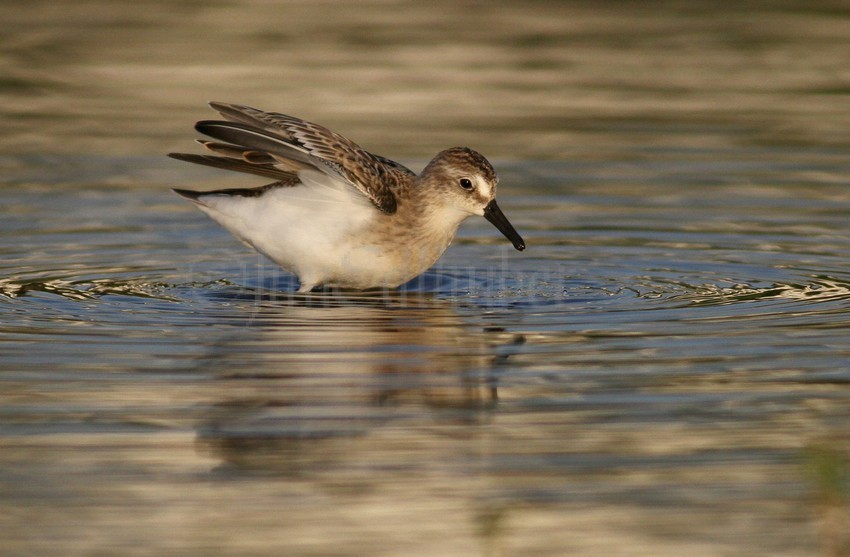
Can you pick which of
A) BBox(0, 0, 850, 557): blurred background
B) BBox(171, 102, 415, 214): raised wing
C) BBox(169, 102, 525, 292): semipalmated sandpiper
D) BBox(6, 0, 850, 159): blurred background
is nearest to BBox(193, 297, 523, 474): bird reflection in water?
BBox(0, 0, 850, 557): blurred background

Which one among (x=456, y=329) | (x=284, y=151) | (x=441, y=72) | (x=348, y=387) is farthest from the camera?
(x=441, y=72)

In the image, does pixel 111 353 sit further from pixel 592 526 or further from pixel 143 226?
pixel 143 226

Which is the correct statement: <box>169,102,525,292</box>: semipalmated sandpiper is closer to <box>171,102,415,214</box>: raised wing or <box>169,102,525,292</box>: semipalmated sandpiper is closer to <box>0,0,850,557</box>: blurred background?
<box>171,102,415,214</box>: raised wing

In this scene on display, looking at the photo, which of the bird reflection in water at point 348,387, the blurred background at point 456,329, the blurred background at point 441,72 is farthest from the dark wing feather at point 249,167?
the blurred background at point 441,72

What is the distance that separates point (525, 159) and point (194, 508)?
1035 centimetres

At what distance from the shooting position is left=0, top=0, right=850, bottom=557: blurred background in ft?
20.4

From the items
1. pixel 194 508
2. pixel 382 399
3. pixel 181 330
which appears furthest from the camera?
pixel 181 330

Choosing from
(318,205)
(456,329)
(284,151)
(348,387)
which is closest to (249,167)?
(284,151)

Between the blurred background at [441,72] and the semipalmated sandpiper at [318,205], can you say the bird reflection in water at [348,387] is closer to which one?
the semipalmated sandpiper at [318,205]

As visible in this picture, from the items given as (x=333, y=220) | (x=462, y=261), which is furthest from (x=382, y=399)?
(x=462, y=261)

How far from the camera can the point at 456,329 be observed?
972cm

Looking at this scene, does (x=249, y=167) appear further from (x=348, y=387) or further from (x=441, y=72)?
(x=441, y=72)

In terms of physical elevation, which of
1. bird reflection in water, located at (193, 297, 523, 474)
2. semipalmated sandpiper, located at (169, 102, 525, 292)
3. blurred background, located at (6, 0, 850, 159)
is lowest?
bird reflection in water, located at (193, 297, 523, 474)

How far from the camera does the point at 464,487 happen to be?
6.50 m
